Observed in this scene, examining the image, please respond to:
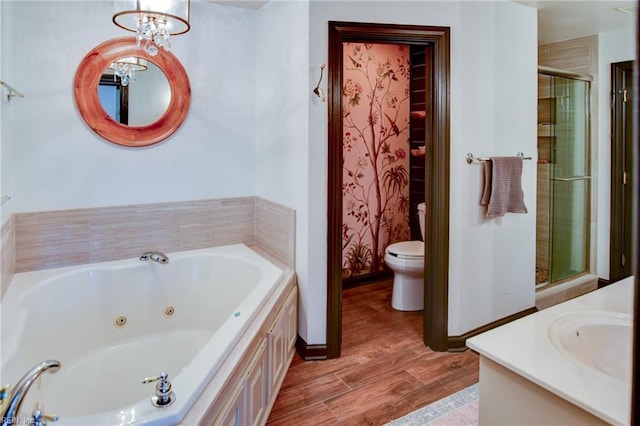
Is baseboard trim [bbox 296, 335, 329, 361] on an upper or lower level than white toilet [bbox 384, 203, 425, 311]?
lower

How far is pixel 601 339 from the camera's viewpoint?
1610mm

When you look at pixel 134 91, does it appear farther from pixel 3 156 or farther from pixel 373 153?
pixel 373 153

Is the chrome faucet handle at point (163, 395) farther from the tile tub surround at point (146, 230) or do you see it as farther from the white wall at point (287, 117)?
the tile tub surround at point (146, 230)

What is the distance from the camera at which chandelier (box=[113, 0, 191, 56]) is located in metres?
1.90

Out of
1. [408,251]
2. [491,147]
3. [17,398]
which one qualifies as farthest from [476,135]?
[17,398]

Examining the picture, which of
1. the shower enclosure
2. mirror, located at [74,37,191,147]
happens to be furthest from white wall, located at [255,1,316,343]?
the shower enclosure

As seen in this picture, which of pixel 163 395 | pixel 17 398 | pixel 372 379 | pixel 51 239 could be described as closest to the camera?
pixel 17 398

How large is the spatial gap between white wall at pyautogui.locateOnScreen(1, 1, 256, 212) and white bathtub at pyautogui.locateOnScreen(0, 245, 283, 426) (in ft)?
1.59

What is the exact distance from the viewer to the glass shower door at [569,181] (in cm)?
369

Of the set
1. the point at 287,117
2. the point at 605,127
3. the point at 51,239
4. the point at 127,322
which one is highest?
the point at 605,127

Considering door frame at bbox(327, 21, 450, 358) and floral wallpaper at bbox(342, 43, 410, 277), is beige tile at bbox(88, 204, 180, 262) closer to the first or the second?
door frame at bbox(327, 21, 450, 358)

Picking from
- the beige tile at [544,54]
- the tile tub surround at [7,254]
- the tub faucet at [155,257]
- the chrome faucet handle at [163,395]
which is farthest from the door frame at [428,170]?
the beige tile at [544,54]

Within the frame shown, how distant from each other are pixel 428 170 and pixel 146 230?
6.25 feet

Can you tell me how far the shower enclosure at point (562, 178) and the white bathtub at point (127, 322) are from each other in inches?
97.9
